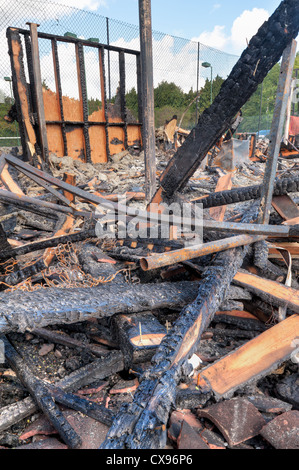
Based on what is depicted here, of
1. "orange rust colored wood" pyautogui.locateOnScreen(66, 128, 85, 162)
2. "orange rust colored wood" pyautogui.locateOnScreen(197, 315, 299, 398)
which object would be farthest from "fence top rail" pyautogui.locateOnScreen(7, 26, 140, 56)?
"orange rust colored wood" pyautogui.locateOnScreen(197, 315, 299, 398)

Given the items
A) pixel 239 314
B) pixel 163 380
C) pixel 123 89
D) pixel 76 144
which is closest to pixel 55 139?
pixel 76 144

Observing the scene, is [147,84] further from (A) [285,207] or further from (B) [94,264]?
(B) [94,264]

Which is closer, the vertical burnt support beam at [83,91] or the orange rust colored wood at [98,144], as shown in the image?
the vertical burnt support beam at [83,91]

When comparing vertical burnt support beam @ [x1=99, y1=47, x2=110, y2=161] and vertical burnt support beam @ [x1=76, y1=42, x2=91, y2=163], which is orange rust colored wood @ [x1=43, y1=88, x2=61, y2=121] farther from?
vertical burnt support beam @ [x1=99, y1=47, x2=110, y2=161]

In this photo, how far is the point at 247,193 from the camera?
11.7 ft

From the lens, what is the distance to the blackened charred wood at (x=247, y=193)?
3.40 m

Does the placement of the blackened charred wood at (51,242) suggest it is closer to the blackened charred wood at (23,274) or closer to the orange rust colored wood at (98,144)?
the blackened charred wood at (23,274)

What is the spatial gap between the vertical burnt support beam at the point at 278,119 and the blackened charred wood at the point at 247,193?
727mm

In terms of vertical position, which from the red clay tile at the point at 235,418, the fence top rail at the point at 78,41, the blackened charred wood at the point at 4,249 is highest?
the fence top rail at the point at 78,41

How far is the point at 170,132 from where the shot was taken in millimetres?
12633

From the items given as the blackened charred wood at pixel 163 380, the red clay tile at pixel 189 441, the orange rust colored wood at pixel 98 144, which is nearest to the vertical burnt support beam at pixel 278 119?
the blackened charred wood at pixel 163 380

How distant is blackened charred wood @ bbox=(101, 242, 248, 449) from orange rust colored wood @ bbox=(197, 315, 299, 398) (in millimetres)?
239

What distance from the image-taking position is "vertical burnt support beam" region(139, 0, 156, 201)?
4809mm
